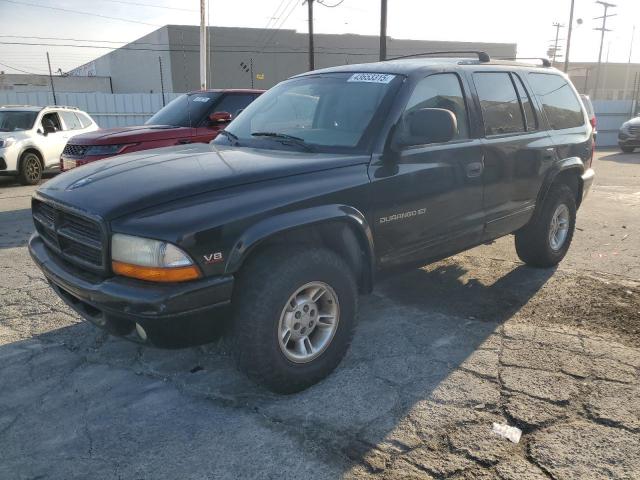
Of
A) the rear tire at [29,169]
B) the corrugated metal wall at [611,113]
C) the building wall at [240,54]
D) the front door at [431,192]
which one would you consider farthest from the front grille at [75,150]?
the building wall at [240,54]

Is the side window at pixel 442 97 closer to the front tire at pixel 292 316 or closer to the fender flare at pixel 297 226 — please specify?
the fender flare at pixel 297 226

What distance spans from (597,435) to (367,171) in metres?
1.84

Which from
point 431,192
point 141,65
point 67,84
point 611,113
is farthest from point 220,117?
point 67,84

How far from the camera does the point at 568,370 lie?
10.6 feet

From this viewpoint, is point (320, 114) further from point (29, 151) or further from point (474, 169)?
point (29, 151)

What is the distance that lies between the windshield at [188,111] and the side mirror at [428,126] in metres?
4.96

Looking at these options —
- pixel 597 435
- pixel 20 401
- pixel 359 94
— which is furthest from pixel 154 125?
pixel 597 435

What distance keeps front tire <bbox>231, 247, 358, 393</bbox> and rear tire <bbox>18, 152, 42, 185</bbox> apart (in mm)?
10175

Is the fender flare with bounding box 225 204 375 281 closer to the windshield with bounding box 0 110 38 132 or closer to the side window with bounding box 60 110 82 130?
the windshield with bounding box 0 110 38 132

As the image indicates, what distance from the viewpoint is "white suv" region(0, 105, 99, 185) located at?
10766 mm

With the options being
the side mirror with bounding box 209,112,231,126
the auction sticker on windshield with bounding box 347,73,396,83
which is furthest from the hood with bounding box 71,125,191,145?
the auction sticker on windshield with bounding box 347,73,396,83

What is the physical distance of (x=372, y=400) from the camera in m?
2.94

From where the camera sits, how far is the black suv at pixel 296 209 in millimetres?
2521

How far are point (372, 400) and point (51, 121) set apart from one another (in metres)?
11.5
